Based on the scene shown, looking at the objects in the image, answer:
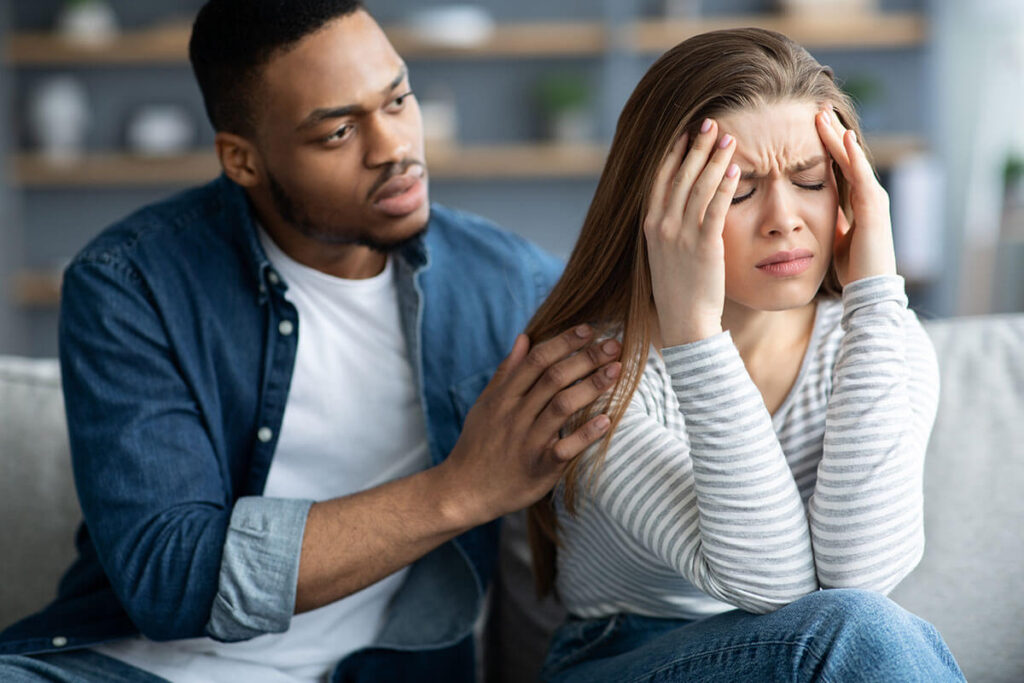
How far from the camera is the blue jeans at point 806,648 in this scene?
917 mm

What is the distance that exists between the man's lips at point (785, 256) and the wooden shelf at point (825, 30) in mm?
3341

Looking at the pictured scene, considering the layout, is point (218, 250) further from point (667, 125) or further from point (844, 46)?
point (844, 46)

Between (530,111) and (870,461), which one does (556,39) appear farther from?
(870,461)

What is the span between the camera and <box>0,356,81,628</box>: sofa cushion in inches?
58.6

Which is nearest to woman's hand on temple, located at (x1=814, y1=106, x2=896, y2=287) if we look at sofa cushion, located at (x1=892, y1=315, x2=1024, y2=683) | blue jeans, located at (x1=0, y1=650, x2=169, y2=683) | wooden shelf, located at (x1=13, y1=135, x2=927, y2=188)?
sofa cushion, located at (x1=892, y1=315, x2=1024, y2=683)

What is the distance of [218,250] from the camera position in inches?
54.9

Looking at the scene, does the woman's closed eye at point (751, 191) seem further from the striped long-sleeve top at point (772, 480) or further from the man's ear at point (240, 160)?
→ the man's ear at point (240, 160)

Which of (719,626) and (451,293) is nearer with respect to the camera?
(719,626)

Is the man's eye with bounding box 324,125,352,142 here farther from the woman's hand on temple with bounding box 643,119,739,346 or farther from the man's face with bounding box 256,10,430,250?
the woman's hand on temple with bounding box 643,119,739,346

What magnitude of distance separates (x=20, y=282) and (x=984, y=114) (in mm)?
4188

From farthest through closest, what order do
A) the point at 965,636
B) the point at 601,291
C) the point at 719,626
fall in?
1. the point at 965,636
2. the point at 601,291
3. the point at 719,626

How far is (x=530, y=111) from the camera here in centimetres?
452

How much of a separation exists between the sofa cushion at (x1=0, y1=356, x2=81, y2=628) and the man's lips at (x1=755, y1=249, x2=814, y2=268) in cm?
102

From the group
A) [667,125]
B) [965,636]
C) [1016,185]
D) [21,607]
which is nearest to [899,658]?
[965,636]
